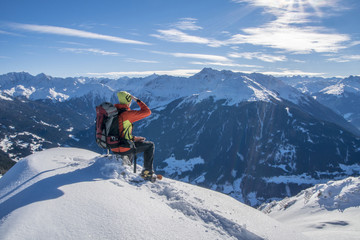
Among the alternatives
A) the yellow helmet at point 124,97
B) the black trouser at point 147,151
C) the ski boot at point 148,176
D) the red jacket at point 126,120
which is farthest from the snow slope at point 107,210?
the yellow helmet at point 124,97

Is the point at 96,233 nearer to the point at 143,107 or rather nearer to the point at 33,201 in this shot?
the point at 33,201

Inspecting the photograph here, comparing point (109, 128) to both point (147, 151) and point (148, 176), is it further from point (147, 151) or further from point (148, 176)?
point (148, 176)

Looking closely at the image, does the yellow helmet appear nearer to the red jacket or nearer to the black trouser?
the red jacket

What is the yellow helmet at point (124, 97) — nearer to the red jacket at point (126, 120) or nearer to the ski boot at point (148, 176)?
the red jacket at point (126, 120)

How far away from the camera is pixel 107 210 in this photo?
5.42 metres

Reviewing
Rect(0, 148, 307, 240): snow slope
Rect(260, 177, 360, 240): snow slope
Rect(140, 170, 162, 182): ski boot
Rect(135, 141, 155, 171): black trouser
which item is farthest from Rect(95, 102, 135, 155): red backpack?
Rect(260, 177, 360, 240): snow slope

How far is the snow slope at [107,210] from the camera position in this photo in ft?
15.4

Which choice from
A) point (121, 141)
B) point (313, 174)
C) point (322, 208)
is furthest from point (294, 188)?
point (121, 141)

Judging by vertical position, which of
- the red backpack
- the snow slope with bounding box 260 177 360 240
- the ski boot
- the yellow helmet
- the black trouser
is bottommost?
the snow slope with bounding box 260 177 360 240

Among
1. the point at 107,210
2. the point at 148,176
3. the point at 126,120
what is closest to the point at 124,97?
the point at 126,120

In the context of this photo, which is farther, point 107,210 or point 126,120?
point 126,120

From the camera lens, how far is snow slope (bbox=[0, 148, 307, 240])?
4.68m

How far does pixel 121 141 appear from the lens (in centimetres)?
868

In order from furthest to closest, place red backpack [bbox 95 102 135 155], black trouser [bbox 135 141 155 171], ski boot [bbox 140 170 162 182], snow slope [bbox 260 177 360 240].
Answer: black trouser [bbox 135 141 155 171], snow slope [bbox 260 177 360 240], ski boot [bbox 140 170 162 182], red backpack [bbox 95 102 135 155]
